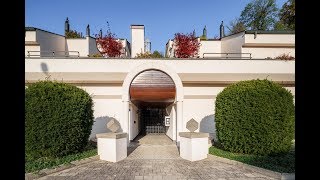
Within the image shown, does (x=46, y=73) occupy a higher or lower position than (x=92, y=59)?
lower

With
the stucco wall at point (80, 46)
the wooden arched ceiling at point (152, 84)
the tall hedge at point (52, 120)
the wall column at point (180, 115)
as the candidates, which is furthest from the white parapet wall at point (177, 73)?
the stucco wall at point (80, 46)

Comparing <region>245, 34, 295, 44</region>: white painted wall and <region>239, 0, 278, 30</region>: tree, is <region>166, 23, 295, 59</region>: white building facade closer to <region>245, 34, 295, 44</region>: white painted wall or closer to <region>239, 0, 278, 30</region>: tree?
<region>245, 34, 295, 44</region>: white painted wall

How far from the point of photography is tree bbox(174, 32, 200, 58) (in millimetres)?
24547

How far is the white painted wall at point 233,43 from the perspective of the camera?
24844 millimetres

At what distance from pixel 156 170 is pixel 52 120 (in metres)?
5.27

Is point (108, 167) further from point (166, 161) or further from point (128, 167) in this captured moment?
point (166, 161)

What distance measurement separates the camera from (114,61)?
16.4 metres

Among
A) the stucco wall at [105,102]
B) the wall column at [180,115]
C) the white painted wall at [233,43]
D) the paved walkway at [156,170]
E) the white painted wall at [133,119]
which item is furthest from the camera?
the white painted wall at [233,43]

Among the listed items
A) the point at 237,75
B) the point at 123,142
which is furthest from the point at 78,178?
the point at 237,75

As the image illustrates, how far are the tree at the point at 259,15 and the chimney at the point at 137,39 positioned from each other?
32.1 metres

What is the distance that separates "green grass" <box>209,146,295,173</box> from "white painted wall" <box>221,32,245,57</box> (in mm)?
15911

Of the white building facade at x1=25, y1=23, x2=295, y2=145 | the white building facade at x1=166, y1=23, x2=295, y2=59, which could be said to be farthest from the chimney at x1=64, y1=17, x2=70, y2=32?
the white building facade at x1=166, y1=23, x2=295, y2=59

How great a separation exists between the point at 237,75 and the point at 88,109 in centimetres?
1074

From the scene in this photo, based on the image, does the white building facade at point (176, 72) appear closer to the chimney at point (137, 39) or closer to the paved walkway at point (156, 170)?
the paved walkway at point (156, 170)
